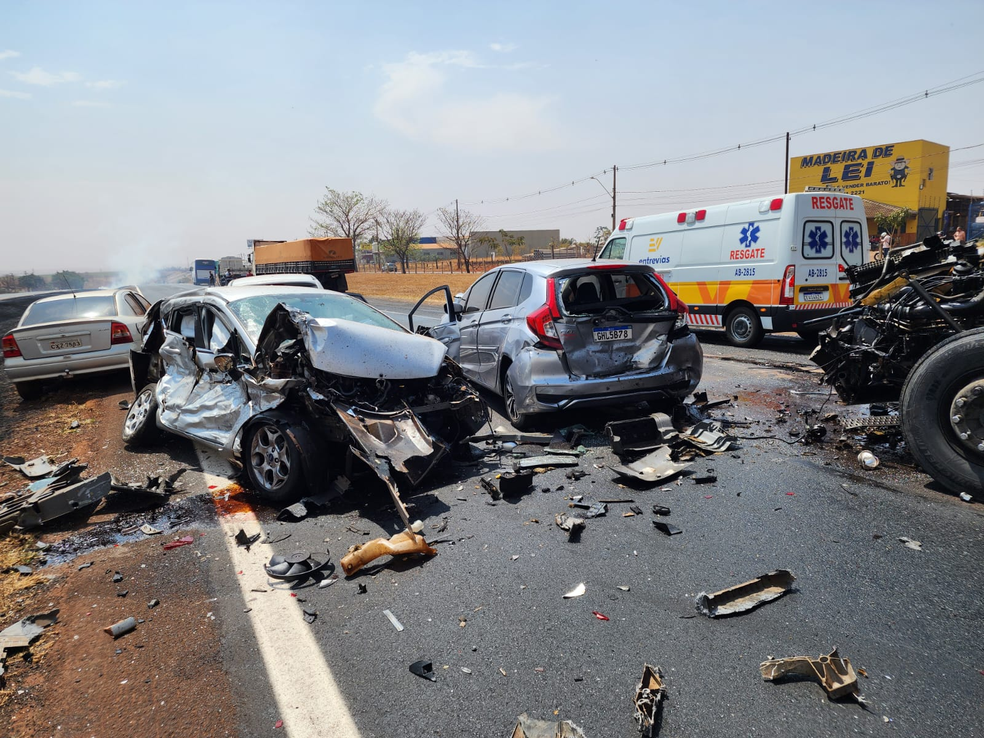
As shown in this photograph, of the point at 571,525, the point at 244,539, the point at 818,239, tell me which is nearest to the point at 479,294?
the point at 571,525

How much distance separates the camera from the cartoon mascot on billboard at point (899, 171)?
4541 centimetres

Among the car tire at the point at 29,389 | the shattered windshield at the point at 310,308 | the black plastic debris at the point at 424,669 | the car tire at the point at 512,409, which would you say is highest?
the shattered windshield at the point at 310,308

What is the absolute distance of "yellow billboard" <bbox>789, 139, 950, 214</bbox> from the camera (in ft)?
148

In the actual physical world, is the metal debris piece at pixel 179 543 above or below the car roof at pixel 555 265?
below

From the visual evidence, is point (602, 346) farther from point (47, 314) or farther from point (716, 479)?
point (47, 314)

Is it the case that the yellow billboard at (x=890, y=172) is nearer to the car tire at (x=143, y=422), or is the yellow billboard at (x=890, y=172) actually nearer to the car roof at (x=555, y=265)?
the car roof at (x=555, y=265)

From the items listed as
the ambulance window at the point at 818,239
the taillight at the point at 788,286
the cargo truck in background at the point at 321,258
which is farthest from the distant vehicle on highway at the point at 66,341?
the cargo truck in background at the point at 321,258

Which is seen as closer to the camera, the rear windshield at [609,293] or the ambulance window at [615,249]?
the rear windshield at [609,293]

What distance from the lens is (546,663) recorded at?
267 cm

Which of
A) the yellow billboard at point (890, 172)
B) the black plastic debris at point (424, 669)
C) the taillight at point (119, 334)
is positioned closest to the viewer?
the black plastic debris at point (424, 669)

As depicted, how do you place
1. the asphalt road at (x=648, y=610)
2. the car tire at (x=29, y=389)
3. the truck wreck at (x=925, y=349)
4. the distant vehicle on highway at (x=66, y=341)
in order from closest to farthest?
the asphalt road at (x=648, y=610) < the truck wreck at (x=925, y=349) < the distant vehicle on highway at (x=66, y=341) < the car tire at (x=29, y=389)

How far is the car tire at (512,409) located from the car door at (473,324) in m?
0.75

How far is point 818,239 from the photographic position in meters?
10.7

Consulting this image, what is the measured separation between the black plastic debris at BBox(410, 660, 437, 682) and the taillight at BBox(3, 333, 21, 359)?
29.9ft
